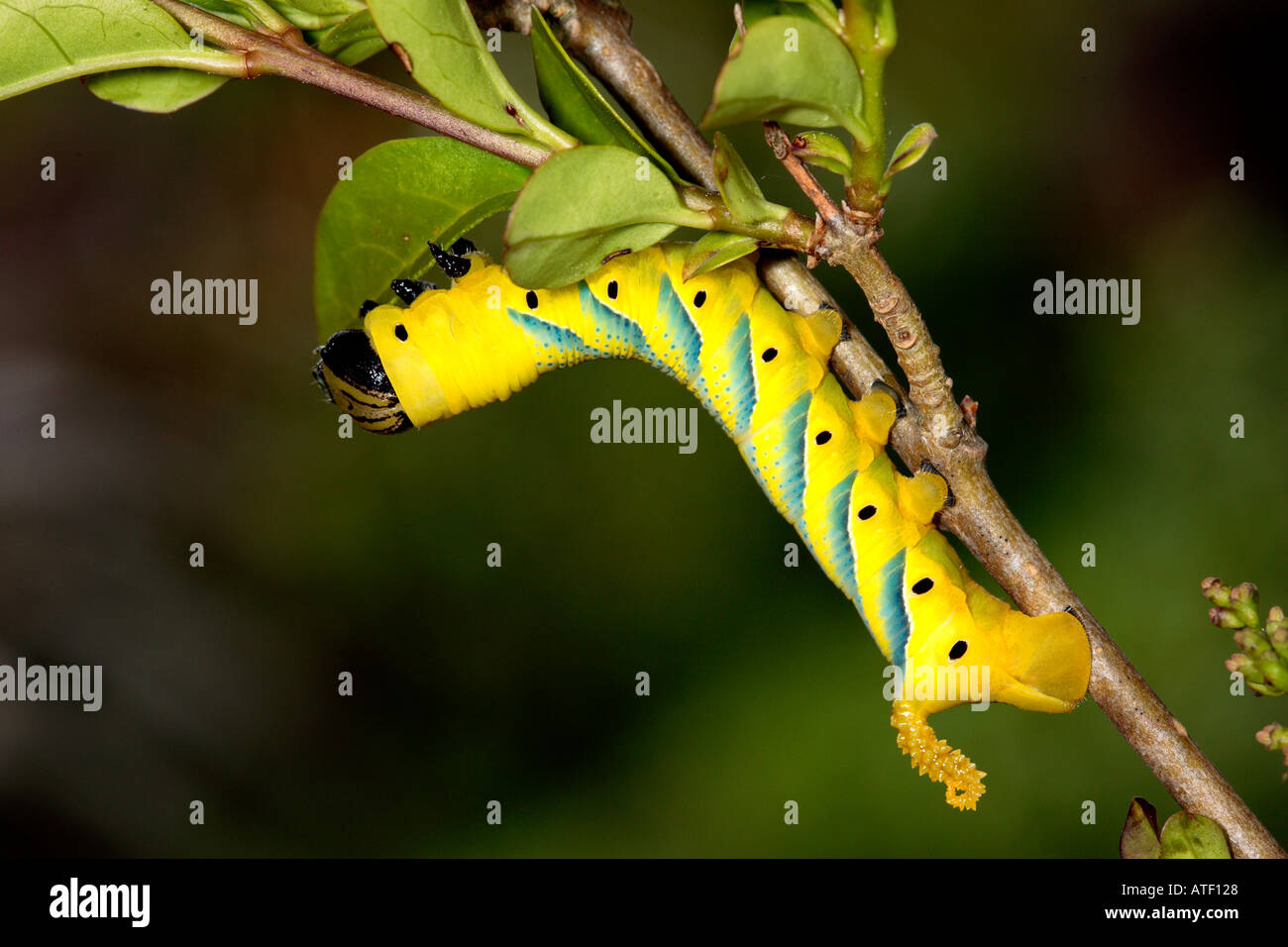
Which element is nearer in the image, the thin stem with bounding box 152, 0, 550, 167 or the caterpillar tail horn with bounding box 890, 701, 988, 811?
the thin stem with bounding box 152, 0, 550, 167

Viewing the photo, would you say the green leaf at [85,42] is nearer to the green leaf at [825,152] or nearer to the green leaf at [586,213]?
the green leaf at [586,213]

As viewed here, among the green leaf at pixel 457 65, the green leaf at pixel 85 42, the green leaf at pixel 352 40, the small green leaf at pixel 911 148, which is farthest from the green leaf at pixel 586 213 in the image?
the green leaf at pixel 85 42

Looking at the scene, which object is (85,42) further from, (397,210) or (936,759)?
(936,759)

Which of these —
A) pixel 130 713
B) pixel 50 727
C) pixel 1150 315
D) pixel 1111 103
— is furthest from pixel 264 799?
pixel 1111 103

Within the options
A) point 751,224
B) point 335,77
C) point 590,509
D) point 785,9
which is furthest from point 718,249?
point 590,509

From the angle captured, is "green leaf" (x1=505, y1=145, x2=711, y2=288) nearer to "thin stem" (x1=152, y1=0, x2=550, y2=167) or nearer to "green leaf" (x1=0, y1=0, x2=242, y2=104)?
"thin stem" (x1=152, y1=0, x2=550, y2=167)

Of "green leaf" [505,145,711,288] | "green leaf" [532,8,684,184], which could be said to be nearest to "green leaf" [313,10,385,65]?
"green leaf" [532,8,684,184]
